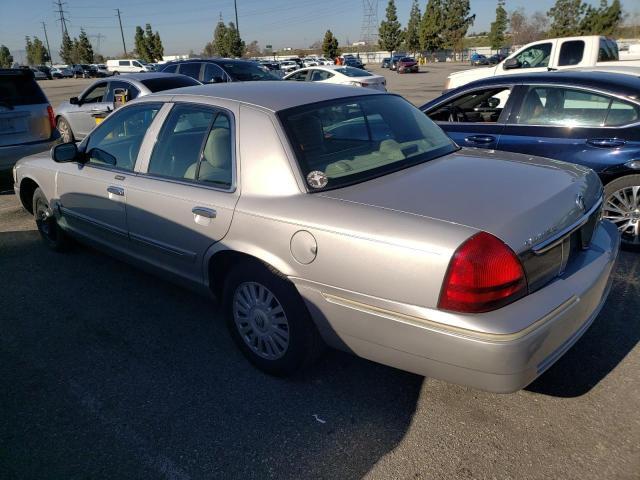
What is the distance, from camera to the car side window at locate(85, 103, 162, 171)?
151 inches

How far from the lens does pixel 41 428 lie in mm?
2703

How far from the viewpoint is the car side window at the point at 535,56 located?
11.2 m

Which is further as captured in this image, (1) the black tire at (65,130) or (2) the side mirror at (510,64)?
(2) the side mirror at (510,64)

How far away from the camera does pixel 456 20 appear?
71000 millimetres

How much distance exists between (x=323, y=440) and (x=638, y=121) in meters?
3.79

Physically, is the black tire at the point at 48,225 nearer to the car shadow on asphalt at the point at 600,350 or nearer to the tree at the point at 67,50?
the car shadow on asphalt at the point at 600,350

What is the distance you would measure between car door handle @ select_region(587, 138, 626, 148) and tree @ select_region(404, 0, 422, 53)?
75.3m

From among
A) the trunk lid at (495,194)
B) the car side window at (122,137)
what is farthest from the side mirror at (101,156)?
the trunk lid at (495,194)

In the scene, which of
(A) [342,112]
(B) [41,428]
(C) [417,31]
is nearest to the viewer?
(B) [41,428]

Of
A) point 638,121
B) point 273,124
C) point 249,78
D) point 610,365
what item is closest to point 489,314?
point 610,365

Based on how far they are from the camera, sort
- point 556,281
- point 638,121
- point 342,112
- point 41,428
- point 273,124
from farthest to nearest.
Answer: point 638,121 < point 342,112 < point 273,124 < point 41,428 < point 556,281

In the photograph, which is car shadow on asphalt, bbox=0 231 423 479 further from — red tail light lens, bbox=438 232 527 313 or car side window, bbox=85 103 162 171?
car side window, bbox=85 103 162 171

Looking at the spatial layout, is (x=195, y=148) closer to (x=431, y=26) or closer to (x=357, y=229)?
(x=357, y=229)

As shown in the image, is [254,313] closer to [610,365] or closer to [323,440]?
[323,440]
